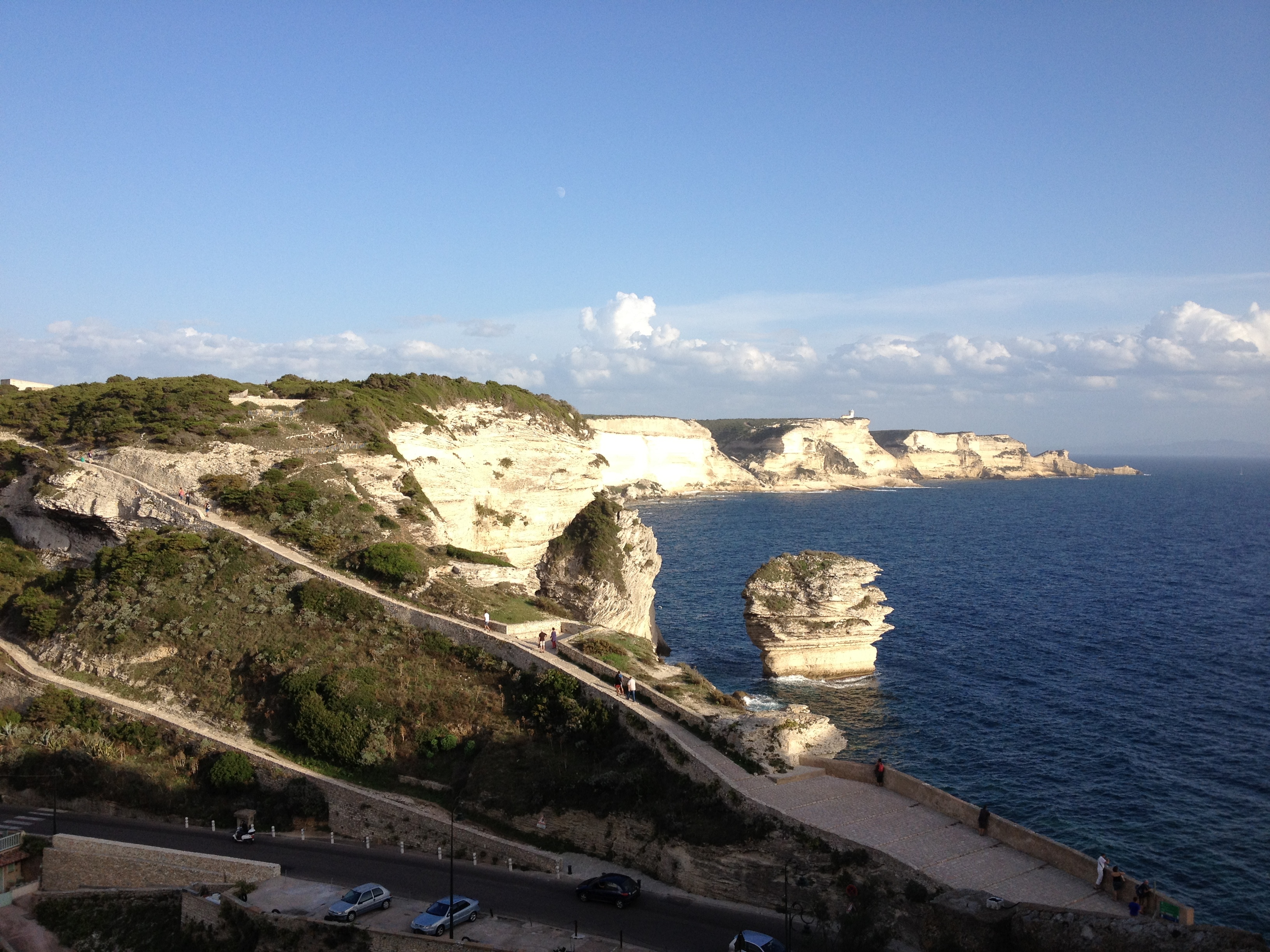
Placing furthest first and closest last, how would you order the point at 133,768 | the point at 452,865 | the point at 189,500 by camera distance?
the point at 189,500 < the point at 133,768 < the point at 452,865

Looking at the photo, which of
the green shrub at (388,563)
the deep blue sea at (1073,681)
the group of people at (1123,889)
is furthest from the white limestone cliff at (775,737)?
the green shrub at (388,563)

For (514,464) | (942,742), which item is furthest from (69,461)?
(942,742)

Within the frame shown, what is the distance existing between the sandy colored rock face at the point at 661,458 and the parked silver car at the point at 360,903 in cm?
14697

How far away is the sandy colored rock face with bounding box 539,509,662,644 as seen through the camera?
53.2 m

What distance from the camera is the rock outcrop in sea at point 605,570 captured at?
53406mm

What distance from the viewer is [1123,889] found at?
22047 millimetres

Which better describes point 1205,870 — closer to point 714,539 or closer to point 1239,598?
point 1239,598

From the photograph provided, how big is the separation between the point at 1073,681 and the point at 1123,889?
2896 centimetres

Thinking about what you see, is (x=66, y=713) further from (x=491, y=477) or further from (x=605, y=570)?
(x=605, y=570)

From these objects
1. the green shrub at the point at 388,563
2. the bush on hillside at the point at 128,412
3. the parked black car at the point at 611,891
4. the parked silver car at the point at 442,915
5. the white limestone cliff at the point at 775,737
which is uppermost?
the bush on hillside at the point at 128,412

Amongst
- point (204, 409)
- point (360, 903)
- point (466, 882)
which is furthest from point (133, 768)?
point (204, 409)

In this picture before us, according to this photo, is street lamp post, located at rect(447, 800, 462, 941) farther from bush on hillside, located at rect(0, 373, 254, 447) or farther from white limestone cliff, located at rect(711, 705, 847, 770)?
bush on hillside, located at rect(0, 373, 254, 447)

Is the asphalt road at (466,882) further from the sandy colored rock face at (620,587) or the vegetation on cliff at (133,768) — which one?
the sandy colored rock face at (620,587)

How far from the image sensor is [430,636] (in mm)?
36031
